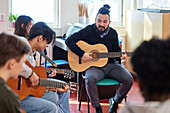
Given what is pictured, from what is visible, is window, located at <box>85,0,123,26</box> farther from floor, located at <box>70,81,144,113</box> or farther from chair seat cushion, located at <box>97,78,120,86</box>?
chair seat cushion, located at <box>97,78,120,86</box>

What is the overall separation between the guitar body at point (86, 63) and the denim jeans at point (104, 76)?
0.06 meters

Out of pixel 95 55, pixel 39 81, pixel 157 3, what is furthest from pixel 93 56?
pixel 157 3

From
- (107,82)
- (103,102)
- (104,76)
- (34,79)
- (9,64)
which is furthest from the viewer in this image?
(103,102)

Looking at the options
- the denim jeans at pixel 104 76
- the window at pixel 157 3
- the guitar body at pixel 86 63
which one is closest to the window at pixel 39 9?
the window at pixel 157 3

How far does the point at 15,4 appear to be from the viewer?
4.95m

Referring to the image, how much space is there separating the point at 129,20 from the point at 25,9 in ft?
6.19

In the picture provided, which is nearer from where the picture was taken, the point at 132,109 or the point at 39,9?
the point at 132,109

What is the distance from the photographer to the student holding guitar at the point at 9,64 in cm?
151

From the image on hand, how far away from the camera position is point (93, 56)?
3406 millimetres

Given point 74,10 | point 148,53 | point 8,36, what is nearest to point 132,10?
point 74,10

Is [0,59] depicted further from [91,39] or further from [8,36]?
[91,39]

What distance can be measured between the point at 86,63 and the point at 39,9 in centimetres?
211

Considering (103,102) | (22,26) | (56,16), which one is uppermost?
(56,16)

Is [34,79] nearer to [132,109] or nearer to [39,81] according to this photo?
[39,81]
